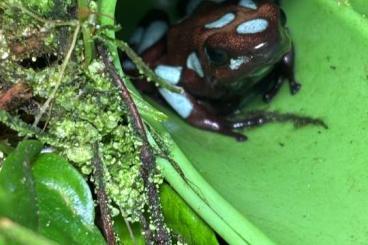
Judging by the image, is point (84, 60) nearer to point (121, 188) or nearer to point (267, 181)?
point (121, 188)

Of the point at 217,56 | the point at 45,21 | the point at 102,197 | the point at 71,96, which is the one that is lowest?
the point at 217,56

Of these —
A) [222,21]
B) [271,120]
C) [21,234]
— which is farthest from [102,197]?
[222,21]

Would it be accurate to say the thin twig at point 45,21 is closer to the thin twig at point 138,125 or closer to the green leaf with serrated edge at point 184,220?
the thin twig at point 138,125

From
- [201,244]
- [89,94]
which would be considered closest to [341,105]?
[201,244]

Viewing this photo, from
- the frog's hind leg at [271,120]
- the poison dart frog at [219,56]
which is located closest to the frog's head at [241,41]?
the poison dart frog at [219,56]

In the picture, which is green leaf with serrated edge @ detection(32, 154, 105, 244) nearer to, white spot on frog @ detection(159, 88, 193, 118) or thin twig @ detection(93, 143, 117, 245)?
thin twig @ detection(93, 143, 117, 245)

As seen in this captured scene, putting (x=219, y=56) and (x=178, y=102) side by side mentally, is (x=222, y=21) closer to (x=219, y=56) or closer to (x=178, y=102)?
(x=219, y=56)

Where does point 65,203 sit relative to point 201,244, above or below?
above
